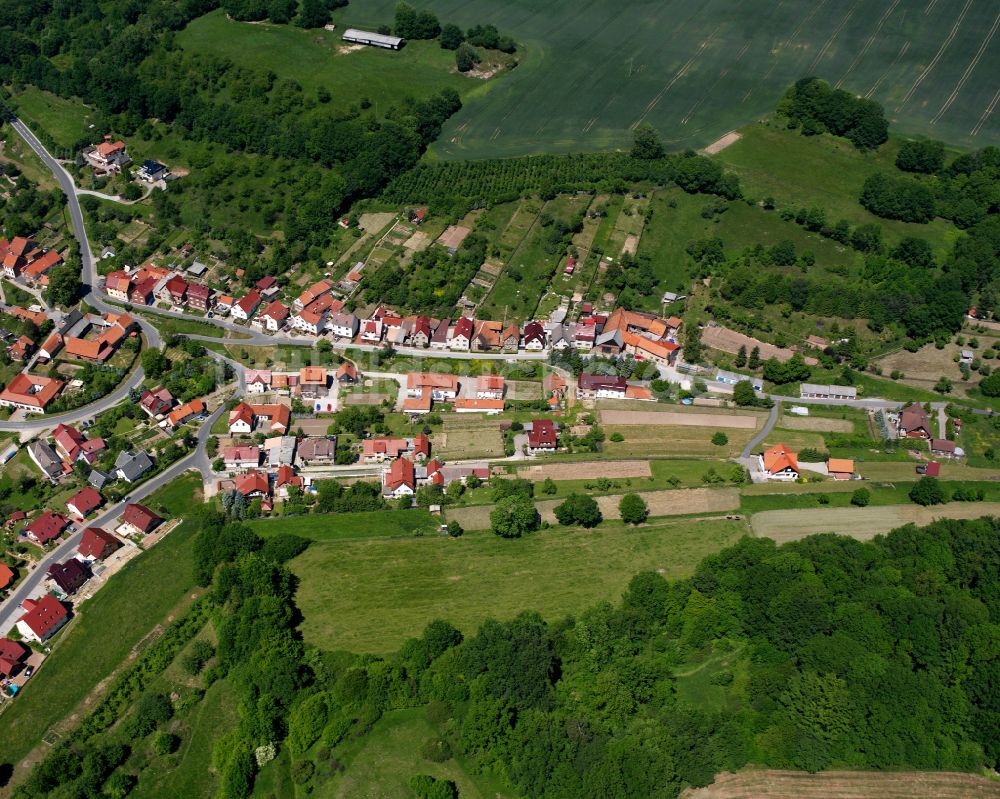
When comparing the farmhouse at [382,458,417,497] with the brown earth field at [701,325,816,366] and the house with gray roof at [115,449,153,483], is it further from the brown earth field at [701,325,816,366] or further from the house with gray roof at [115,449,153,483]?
the brown earth field at [701,325,816,366]

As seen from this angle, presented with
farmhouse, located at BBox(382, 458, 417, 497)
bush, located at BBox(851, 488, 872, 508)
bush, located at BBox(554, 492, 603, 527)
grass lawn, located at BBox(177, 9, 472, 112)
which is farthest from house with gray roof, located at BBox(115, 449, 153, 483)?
bush, located at BBox(851, 488, 872, 508)

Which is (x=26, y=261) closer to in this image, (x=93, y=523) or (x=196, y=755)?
(x=93, y=523)

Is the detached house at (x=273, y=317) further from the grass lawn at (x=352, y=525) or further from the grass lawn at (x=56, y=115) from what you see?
the grass lawn at (x=56, y=115)

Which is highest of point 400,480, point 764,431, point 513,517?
point 764,431

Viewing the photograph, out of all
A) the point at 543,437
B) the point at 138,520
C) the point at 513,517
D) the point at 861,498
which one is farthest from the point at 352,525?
the point at 861,498

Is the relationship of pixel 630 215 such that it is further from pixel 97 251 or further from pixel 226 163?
pixel 97 251
